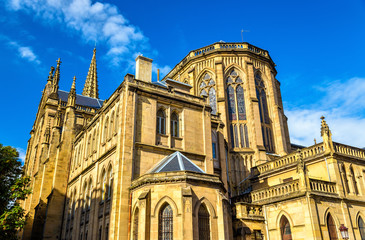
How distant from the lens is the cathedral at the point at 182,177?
19.4m

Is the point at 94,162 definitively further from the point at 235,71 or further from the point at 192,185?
the point at 235,71

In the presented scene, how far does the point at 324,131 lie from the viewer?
77.0ft

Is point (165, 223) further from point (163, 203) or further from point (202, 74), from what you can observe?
point (202, 74)

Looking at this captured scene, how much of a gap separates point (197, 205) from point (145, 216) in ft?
10.2

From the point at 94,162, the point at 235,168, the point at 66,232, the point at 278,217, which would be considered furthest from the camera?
the point at 235,168

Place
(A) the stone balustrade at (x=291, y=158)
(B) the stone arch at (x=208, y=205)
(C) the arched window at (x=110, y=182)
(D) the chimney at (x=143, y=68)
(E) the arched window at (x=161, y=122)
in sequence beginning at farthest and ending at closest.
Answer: (D) the chimney at (x=143, y=68) < (E) the arched window at (x=161, y=122) < (A) the stone balustrade at (x=291, y=158) < (C) the arched window at (x=110, y=182) < (B) the stone arch at (x=208, y=205)

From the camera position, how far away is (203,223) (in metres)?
19.1

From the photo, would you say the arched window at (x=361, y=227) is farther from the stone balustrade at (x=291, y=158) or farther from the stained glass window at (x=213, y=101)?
the stained glass window at (x=213, y=101)

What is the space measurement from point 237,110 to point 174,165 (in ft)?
68.3

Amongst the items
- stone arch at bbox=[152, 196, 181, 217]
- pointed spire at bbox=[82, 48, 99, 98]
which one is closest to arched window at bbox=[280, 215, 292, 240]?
stone arch at bbox=[152, 196, 181, 217]

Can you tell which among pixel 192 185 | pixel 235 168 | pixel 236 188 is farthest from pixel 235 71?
pixel 192 185

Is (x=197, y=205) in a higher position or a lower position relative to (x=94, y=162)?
lower

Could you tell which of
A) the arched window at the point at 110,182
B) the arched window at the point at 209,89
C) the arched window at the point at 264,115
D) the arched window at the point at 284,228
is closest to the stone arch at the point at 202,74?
the arched window at the point at 209,89

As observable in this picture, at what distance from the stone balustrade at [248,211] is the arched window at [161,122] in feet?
25.7
